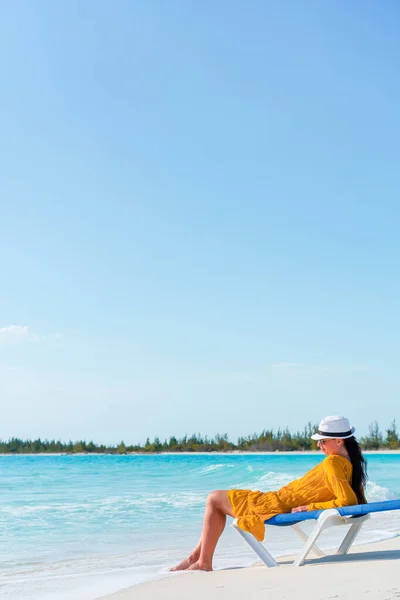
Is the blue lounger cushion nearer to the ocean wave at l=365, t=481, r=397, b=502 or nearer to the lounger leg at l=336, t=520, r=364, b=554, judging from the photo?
the lounger leg at l=336, t=520, r=364, b=554

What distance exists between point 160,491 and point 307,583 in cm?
1308

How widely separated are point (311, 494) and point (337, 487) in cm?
21

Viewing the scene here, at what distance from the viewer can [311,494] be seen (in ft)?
14.7

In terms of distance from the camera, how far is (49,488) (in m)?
18.4

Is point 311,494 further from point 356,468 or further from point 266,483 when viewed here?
point 266,483

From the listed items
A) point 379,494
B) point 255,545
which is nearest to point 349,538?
point 255,545

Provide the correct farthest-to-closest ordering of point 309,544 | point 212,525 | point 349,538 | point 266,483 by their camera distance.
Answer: point 266,483 < point 349,538 < point 212,525 < point 309,544

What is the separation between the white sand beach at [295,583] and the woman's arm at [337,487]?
0.36 meters

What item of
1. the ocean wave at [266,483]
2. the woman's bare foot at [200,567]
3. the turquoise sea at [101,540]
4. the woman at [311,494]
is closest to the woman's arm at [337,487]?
the woman at [311,494]

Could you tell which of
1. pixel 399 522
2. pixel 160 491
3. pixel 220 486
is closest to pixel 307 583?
pixel 399 522

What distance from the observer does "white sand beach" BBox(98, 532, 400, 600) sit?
3.52m

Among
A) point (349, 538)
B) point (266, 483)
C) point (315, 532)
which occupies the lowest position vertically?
point (266, 483)

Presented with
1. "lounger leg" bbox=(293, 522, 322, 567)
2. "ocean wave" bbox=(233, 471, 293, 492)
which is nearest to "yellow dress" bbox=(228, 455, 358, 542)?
"lounger leg" bbox=(293, 522, 322, 567)

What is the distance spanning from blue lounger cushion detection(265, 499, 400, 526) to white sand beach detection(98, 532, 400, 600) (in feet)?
0.97
